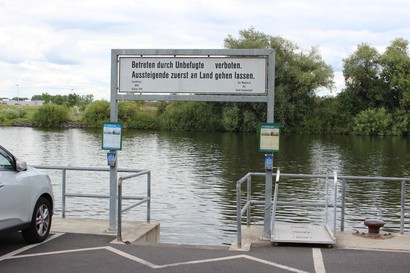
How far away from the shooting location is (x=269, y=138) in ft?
29.8

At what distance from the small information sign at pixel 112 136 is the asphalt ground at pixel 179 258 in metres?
1.58

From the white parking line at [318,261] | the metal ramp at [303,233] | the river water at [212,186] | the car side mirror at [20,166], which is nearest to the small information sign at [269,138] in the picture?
the metal ramp at [303,233]

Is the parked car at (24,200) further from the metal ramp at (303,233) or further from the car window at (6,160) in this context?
the metal ramp at (303,233)

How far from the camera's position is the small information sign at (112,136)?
9477mm

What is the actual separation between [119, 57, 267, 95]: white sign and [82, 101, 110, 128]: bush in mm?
94995

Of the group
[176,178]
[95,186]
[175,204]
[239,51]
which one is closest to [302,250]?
[239,51]

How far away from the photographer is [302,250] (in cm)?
833

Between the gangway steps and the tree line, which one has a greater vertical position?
the tree line

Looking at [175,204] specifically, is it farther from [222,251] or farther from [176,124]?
[176,124]

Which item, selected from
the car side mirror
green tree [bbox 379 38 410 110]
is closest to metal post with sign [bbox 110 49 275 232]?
the car side mirror

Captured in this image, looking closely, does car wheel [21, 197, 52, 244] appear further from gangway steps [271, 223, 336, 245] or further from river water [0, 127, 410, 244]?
river water [0, 127, 410, 244]

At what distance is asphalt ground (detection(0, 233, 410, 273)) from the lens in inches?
280

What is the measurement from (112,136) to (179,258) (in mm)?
2749

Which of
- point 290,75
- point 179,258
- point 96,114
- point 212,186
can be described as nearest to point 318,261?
point 179,258
